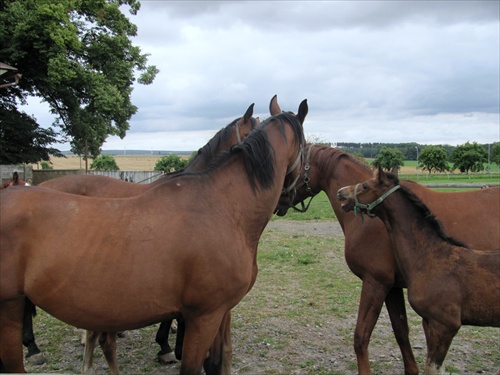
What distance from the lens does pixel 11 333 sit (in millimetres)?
2705

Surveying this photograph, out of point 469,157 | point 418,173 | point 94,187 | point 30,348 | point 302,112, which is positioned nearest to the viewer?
point 302,112

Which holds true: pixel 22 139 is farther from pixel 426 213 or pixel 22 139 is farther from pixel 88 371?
pixel 426 213

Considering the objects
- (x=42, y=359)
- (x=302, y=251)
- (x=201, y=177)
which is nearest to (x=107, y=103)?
(x=302, y=251)

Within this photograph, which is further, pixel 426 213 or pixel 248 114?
pixel 248 114

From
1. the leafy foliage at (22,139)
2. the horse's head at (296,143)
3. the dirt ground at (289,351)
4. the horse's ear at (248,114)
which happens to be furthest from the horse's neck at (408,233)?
the leafy foliage at (22,139)

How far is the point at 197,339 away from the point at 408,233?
208 cm

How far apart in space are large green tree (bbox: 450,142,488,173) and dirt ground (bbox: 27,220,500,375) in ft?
222

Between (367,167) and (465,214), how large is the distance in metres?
1.03

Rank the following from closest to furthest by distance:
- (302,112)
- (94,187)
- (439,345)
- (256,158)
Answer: (256,158) < (439,345) < (302,112) < (94,187)

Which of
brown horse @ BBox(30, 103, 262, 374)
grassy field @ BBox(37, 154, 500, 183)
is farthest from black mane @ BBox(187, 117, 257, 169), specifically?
grassy field @ BBox(37, 154, 500, 183)

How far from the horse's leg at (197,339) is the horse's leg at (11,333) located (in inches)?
41.2

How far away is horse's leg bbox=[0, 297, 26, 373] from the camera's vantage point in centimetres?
266

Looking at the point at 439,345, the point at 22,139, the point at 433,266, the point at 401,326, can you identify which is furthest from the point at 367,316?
the point at 22,139

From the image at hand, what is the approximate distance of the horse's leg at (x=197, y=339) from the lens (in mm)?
2857
